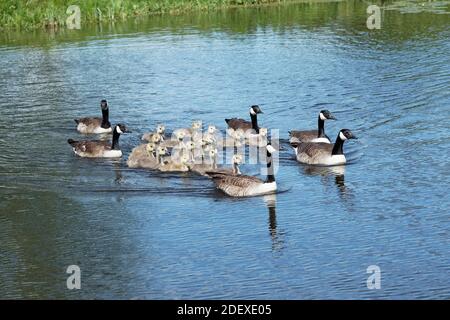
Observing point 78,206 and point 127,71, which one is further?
point 127,71

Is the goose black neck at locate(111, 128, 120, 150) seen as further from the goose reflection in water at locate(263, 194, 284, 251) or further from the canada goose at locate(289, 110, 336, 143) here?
the goose reflection in water at locate(263, 194, 284, 251)

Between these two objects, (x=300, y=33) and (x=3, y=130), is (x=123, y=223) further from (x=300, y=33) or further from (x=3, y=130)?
(x=300, y=33)

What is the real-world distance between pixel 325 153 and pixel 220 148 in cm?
249

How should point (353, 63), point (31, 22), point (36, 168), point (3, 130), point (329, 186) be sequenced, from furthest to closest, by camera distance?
point (31, 22)
point (353, 63)
point (3, 130)
point (36, 168)
point (329, 186)

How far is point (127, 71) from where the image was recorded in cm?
2812

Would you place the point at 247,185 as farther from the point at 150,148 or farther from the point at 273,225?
the point at 150,148

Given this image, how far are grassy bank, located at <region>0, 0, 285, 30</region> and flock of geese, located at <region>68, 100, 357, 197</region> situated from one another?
20045 mm

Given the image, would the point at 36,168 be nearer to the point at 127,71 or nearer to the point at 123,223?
the point at 123,223

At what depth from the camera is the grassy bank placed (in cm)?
3844

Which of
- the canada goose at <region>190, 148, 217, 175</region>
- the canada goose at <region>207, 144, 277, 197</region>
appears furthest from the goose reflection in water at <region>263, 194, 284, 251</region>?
the canada goose at <region>190, 148, 217, 175</region>

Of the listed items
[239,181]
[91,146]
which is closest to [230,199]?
[239,181]

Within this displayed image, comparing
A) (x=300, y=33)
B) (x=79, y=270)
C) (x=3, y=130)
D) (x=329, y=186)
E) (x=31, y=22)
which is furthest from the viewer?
(x=31, y=22)
